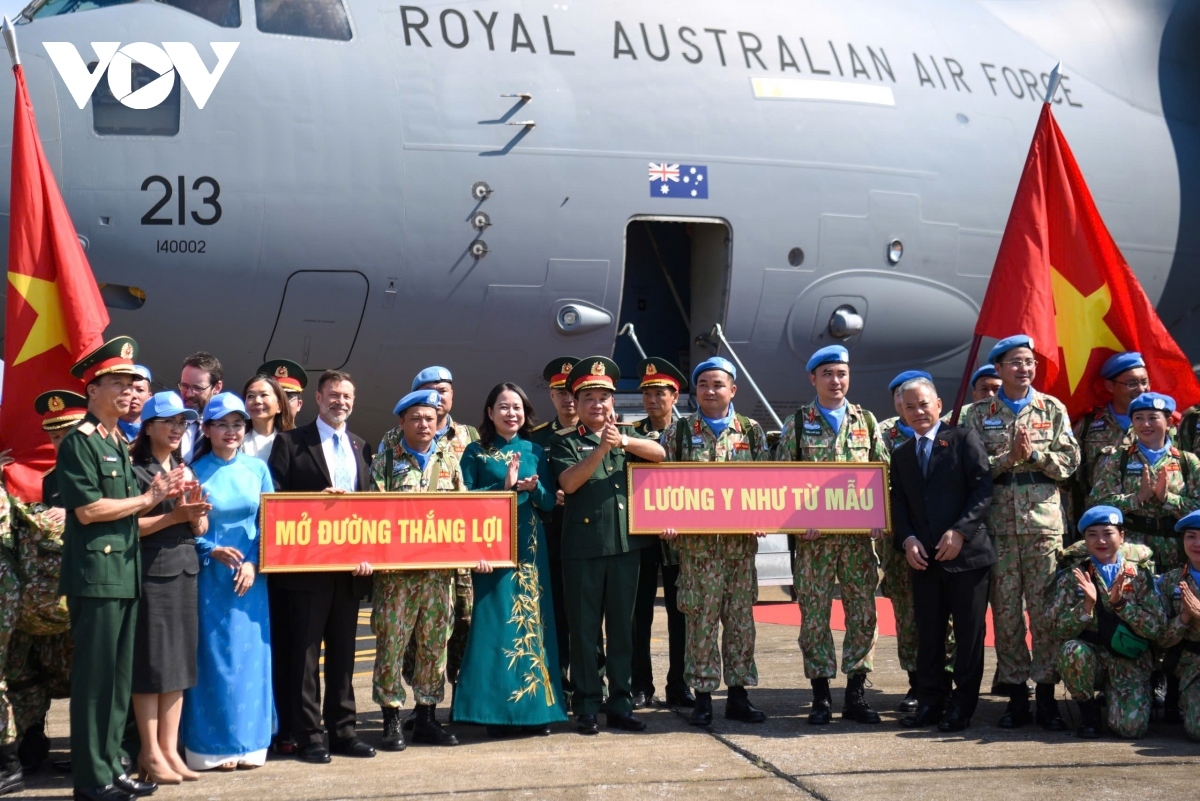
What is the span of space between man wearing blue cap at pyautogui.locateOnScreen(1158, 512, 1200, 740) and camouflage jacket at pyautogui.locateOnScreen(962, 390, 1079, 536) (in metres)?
0.60

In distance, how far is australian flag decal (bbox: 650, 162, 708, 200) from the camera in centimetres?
974

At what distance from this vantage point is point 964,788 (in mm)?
5188

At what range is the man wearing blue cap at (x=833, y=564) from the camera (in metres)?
6.55

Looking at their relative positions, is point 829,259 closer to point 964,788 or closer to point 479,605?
point 479,605

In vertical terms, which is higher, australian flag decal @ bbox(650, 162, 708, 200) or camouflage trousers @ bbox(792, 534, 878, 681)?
australian flag decal @ bbox(650, 162, 708, 200)

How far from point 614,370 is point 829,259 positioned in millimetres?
4171

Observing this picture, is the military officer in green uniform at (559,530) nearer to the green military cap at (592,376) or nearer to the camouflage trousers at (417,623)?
the green military cap at (592,376)

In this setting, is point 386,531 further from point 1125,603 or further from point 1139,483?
point 1139,483

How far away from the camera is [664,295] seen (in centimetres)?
1070

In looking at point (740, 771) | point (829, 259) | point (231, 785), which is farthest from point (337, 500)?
point (829, 259)

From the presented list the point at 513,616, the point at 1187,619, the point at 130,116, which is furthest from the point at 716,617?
the point at 130,116

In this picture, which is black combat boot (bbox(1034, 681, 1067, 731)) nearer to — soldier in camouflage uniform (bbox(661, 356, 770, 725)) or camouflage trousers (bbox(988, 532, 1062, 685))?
camouflage trousers (bbox(988, 532, 1062, 685))

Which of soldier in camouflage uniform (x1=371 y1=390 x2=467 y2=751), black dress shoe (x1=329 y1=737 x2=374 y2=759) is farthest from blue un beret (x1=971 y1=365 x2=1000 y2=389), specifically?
black dress shoe (x1=329 y1=737 x2=374 y2=759)

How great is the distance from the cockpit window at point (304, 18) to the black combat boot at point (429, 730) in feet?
16.9
